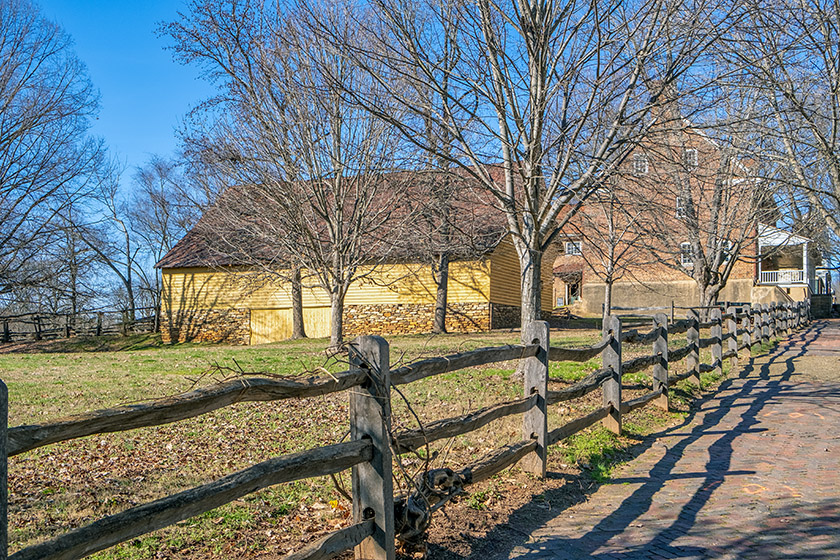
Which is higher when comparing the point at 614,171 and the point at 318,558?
the point at 614,171

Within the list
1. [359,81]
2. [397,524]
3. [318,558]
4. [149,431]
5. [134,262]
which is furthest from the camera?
[134,262]

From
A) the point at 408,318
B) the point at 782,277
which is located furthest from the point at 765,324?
the point at 782,277

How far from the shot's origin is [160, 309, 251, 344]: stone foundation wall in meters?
30.9

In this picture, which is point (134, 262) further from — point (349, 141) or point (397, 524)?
point (397, 524)

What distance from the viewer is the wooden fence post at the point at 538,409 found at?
6023 millimetres

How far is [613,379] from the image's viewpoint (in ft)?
25.4

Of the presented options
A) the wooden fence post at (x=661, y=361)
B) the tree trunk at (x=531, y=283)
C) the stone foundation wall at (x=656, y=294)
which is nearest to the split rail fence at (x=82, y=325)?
the stone foundation wall at (x=656, y=294)

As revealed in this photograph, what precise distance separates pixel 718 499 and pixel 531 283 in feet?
17.8

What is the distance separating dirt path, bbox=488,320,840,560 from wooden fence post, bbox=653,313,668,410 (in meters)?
0.54

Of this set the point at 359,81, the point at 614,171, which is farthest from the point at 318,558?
the point at 359,81

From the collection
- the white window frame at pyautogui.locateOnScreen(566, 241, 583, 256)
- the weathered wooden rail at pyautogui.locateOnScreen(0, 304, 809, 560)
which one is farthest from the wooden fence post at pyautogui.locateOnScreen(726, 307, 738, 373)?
the weathered wooden rail at pyautogui.locateOnScreen(0, 304, 809, 560)

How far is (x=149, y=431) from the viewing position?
8.51 metres

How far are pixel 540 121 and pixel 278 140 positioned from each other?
27.3 ft

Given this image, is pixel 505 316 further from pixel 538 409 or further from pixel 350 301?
pixel 538 409
